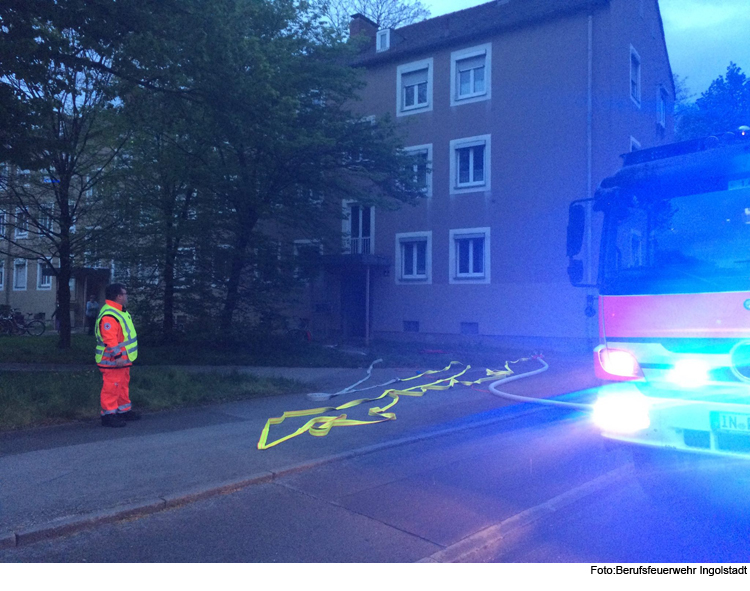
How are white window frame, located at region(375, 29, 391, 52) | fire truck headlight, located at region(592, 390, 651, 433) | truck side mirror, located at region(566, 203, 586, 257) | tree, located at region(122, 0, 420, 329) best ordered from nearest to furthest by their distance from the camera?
fire truck headlight, located at region(592, 390, 651, 433), truck side mirror, located at region(566, 203, 586, 257), tree, located at region(122, 0, 420, 329), white window frame, located at region(375, 29, 391, 52)

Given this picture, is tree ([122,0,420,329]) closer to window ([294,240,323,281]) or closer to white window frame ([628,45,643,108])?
window ([294,240,323,281])

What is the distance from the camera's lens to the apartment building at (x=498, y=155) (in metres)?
19.8

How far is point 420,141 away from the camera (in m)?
23.1

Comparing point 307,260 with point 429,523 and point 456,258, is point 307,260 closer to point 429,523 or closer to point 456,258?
point 456,258

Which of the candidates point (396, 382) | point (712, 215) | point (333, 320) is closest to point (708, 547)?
point (712, 215)

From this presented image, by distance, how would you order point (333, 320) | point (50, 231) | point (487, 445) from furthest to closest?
point (333, 320) < point (50, 231) < point (487, 445)

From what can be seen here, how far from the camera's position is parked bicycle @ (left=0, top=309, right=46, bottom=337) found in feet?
82.8

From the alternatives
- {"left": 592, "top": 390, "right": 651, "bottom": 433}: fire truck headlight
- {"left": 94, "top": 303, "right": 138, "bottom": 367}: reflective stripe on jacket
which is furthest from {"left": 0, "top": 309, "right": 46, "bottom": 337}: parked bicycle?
{"left": 592, "top": 390, "right": 651, "bottom": 433}: fire truck headlight

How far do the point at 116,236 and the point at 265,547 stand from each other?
1314 cm

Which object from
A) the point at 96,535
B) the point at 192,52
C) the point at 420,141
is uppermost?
the point at 420,141

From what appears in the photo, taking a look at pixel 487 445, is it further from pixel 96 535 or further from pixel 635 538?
pixel 96 535

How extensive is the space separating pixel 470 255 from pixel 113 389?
53.3 ft

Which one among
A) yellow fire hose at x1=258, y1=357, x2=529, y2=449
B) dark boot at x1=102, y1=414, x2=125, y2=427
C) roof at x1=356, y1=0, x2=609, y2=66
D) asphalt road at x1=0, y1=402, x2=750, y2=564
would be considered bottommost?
asphalt road at x1=0, y1=402, x2=750, y2=564

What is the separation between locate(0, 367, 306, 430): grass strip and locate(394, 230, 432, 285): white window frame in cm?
1241
